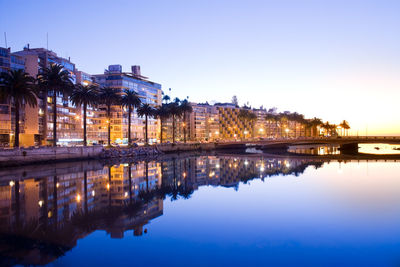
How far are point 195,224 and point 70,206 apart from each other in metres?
12.8

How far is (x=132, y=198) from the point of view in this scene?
3412cm

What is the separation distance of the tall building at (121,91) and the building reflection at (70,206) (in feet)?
309

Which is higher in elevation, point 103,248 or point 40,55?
point 40,55

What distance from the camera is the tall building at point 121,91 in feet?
481

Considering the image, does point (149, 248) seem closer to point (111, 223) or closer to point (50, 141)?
point (111, 223)

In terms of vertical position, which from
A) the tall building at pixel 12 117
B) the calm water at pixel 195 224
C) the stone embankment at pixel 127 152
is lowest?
the calm water at pixel 195 224

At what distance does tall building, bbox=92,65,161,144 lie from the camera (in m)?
147

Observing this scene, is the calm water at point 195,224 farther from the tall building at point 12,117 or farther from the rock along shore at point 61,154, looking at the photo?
the tall building at point 12,117

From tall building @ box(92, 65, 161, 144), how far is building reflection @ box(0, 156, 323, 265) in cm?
9411

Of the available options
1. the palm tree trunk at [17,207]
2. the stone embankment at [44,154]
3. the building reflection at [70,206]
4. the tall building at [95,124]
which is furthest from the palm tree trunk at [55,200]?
the tall building at [95,124]

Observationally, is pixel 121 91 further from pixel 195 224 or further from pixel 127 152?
pixel 195 224

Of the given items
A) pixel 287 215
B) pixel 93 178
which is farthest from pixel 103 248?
pixel 93 178

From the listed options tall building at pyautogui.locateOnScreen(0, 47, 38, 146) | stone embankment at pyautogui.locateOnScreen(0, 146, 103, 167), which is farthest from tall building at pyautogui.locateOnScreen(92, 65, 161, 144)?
stone embankment at pyautogui.locateOnScreen(0, 146, 103, 167)

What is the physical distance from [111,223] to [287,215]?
49.3 feet
